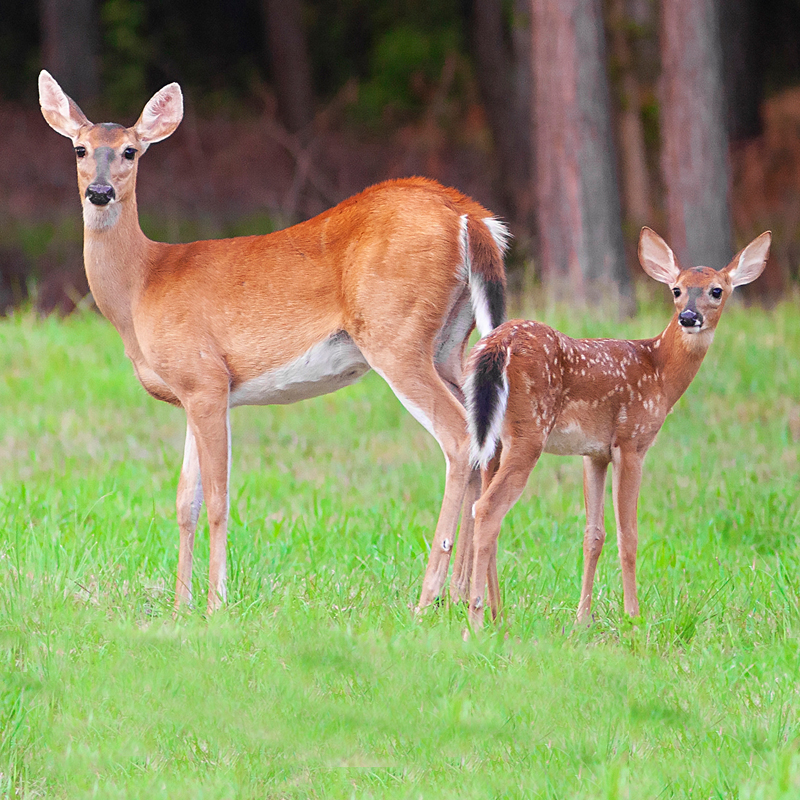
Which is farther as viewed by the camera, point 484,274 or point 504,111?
point 504,111

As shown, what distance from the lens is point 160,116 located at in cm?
559

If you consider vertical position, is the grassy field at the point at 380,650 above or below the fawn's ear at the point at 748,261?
below

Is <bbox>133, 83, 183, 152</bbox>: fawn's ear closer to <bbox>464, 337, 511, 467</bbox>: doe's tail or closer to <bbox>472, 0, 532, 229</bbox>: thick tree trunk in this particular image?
<bbox>464, 337, 511, 467</bbox>: doe's tail

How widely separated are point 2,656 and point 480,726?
166 cm

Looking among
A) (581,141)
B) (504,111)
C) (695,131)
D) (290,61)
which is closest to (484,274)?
(581,141)

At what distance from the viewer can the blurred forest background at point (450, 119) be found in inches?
484

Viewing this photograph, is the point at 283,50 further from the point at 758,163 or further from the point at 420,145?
the point at 758,163

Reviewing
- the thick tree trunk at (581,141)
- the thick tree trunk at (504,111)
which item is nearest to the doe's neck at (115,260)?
the thick tree trunk at (581,141)

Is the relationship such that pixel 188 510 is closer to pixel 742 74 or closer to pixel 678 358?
pixel 678 358

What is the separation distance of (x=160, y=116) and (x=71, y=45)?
15167 millimetres

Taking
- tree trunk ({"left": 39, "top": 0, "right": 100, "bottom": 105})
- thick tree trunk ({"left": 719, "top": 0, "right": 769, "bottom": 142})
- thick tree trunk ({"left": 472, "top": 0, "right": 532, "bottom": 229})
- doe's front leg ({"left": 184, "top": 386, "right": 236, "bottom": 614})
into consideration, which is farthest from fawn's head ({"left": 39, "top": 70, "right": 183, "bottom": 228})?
thick tree trunk ({"left": 719, "top": 0, "right": 769, "bottom": 142})

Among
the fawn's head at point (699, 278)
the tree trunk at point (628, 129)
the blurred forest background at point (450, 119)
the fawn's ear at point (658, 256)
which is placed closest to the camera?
the fawn's head at point (699, 278)

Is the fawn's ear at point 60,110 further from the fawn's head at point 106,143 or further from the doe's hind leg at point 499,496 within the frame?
the doe's hind leg at point 499,496

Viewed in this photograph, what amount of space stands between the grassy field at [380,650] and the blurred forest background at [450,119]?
5.29m
